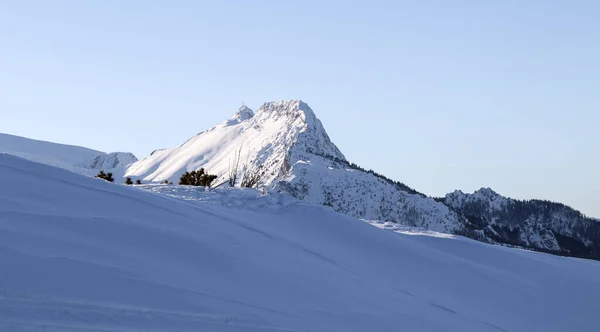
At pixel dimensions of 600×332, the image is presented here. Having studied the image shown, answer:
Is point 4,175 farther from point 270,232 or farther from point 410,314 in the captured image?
point 410,314

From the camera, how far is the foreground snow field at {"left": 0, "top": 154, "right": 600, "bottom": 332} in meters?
8.32

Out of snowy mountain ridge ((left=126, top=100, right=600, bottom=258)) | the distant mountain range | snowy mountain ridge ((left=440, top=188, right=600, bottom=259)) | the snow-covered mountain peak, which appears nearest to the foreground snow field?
snowy mountain ridge ((left=126, top=100, right=600, bottom=258))


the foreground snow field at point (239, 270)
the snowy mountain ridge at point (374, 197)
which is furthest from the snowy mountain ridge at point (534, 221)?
the foreground snow field at point (239, 270)

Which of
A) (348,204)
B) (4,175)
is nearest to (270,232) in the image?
(4,175)

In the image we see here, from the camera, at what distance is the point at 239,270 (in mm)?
10320

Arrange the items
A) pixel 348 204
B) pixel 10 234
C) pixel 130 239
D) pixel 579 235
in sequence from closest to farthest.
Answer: pixel 10 234, pixel 130 239, pixel 348 204, pixel 579 235

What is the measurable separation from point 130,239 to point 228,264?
1.32 meters

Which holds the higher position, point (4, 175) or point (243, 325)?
point (4, 175)

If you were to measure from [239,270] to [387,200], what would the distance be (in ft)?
308

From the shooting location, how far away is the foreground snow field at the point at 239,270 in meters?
8.32

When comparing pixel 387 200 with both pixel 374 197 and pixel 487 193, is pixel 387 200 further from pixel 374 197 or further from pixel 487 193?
pixel 487 193

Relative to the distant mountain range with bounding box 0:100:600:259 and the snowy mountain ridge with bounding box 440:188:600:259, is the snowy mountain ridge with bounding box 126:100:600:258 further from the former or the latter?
the snowy mountain ridge with bounding box 440:188:600:259

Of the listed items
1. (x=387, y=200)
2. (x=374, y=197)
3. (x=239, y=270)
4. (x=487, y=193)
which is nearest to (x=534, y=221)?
(x=487, y=193)

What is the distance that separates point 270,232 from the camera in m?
13.0
